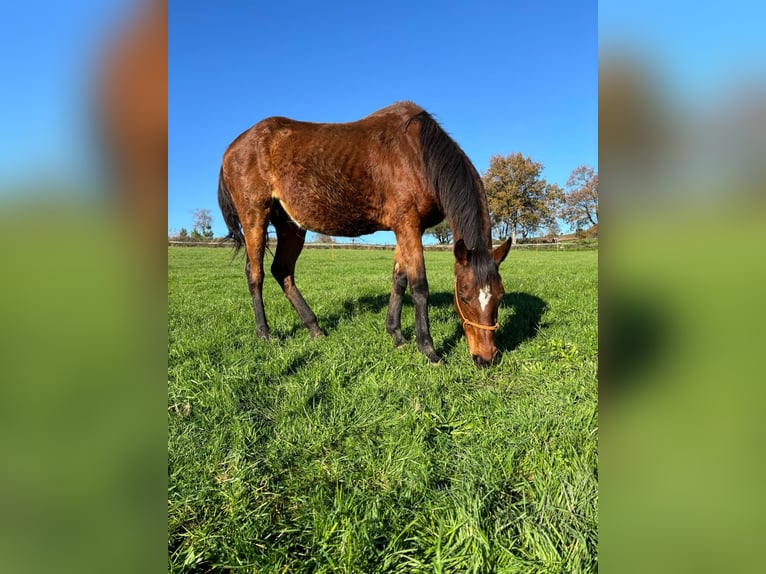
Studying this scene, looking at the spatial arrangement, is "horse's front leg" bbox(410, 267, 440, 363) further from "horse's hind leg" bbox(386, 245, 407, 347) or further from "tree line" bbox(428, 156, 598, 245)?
"tree line" bbox(428, 156, 598, 245)

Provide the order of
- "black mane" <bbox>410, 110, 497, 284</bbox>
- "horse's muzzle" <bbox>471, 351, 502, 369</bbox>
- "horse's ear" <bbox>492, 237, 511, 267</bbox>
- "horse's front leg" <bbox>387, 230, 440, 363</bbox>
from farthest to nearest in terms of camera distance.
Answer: "horse's front leg" <bbox>387, 230, 440, 363</bbox> → "horse's ear" <bbox>492, 237, 511, 267</bbox> → "black mane" <bbox>410, 110, 497, 284</bbox> → "horse's muzzle" <bbox>471, 351, 502, 369</bbox>

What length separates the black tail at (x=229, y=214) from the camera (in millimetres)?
5852

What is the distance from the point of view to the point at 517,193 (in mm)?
46781

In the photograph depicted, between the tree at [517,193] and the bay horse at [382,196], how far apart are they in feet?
139

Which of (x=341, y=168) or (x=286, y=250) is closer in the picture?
(x=341, y=168)

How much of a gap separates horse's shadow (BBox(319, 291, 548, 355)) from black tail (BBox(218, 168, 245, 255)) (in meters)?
1.74

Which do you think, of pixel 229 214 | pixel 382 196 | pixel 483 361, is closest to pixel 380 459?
pixel 483 361

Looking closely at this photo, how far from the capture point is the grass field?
5.00 ft

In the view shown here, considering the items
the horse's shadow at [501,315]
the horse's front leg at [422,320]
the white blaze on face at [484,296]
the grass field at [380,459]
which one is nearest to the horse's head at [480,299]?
the white blaze on face at [484,296]

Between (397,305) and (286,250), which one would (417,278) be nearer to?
(397,305)

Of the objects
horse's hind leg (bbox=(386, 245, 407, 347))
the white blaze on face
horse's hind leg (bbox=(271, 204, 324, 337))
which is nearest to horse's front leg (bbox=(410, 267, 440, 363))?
horse's hind leg (bbox=(386, 245, 407, 347))

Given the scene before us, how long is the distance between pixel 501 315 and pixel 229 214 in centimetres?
428

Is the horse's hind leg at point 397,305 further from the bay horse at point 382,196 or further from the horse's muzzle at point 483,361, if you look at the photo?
the horse's muzzle at point 483,361
